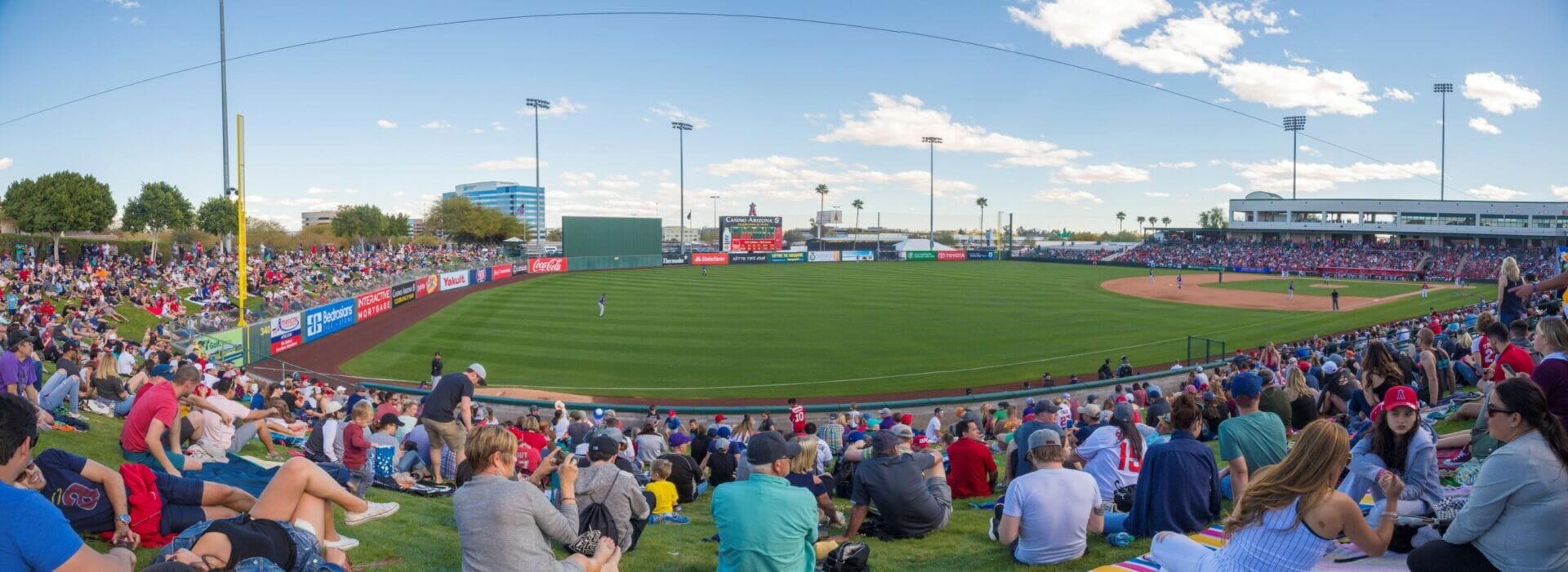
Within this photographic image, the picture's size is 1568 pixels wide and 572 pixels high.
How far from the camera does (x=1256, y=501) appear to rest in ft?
13.4

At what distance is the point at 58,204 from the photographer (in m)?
44.9

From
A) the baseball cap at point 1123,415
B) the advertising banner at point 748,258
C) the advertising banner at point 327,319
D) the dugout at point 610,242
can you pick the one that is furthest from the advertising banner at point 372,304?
the advertising banner at point 748,258

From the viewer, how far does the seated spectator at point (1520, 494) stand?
3990 millimetres

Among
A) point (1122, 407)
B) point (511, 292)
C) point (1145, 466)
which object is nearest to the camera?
point (1145, 466)

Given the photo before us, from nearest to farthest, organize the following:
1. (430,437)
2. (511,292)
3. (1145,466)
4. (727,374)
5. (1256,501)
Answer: (1256,501)
(1145,466)
(430,437)
(727,374)
(511,292)

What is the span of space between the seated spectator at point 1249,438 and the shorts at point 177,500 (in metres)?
7.40

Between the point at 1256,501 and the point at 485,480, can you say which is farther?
the point at 485,480

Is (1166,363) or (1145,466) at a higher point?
(1145,466)

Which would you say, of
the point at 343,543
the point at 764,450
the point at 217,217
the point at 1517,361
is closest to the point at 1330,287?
the point at 1517,361

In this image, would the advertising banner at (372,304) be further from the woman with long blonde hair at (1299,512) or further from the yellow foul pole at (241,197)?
the woman with long blonde hair at (1299,512)

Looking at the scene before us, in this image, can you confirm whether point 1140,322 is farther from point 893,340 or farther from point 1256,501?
point 1256,501

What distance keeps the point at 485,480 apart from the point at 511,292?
164 ft

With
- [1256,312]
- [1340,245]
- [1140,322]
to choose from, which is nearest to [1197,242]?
[1340,245]

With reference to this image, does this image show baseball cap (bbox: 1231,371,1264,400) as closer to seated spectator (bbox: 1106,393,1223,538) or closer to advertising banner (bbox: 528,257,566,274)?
seated spectator (bbox: 1106,393,1223,538)
